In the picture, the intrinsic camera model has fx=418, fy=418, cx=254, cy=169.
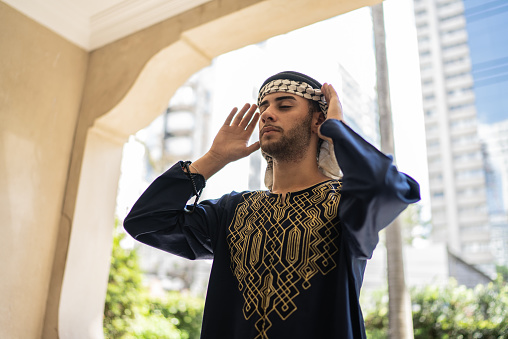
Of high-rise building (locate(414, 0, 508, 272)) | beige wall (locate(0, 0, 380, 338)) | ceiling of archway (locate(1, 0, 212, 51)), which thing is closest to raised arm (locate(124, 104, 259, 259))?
beige wall (locate(0, 0, 380, 338))

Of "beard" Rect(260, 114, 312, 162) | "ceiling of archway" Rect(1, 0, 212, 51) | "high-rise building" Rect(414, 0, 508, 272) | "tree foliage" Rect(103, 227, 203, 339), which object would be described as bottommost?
"tree foliage" Rect(103, 227, 203, 339)

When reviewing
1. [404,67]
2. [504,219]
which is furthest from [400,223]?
[504,219]

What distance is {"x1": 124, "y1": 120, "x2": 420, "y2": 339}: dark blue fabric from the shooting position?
1008 mm

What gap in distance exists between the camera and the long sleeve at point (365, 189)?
98 cm

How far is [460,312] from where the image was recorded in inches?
181

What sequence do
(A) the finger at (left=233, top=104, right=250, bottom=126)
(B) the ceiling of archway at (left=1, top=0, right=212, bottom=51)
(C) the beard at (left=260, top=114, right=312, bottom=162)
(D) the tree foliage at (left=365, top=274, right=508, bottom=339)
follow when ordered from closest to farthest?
1. (C) the beard at (left=260, top=114, right=312, bottom=162)
2. (A) the finger at (left=233, top=104, right=250, bottom=126)
3. (B) the ceiling of archway at (left=1, top=0, right=212, bottom=51)
4. (D) the tree foliage at (left=365, top=274, right=508, bottom=339)

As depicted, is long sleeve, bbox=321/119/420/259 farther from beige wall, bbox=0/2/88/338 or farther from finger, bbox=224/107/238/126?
beige wall, bbox=0/2/88/338

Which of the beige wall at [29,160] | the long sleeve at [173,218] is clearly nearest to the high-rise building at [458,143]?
the beige wall at [29,160]

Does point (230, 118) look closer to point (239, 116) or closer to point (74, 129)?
point (239, 116)

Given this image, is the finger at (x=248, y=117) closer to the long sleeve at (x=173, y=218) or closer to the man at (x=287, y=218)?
the man at (x=287, y=218)

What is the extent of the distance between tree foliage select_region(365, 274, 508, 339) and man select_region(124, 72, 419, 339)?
12.9ft

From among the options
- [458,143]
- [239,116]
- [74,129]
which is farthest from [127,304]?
[458,143]

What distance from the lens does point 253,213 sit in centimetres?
134

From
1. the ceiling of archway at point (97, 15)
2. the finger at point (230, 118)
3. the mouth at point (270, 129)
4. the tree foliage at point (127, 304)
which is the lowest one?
the tree foliage at point (127, 304)
